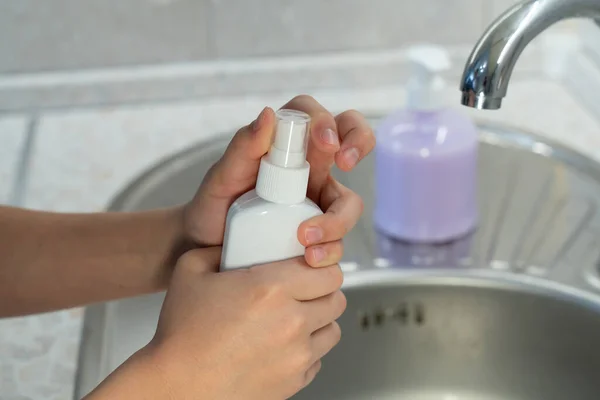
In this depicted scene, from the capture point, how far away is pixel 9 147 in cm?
83

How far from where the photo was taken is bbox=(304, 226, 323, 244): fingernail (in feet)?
1.31

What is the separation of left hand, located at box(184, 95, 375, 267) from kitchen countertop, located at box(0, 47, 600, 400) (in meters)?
0.21

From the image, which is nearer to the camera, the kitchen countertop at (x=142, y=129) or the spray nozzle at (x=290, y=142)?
the spray nozzle at (x=290, y=142)

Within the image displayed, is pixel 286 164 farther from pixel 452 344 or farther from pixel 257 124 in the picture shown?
pixel 452 344

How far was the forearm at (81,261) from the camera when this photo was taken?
0.53 m

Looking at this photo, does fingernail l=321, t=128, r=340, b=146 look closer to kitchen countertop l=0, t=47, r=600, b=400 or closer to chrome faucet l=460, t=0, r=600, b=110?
chrome faucet l=460, t=0, r=600, b=110

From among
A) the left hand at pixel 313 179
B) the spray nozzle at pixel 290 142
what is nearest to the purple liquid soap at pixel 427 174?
the left hand at pixel 313 179

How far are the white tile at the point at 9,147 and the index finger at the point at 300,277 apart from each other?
432 millimetres

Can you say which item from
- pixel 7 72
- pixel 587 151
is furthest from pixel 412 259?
pixel 7 72

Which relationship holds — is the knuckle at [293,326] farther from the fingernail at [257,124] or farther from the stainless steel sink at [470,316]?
A: the stainless steel sink at [470,316]

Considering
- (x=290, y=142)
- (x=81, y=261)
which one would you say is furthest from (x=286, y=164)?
(x=81, y=261)

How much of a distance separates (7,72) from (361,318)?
0.52 metres

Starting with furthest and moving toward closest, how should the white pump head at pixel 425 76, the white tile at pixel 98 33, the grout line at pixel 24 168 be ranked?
1. the white tile at pixel 98 33
2. the grout line at pixel 24 168
3. the white pump head at pixel 425 76

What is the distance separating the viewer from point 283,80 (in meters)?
0.91
